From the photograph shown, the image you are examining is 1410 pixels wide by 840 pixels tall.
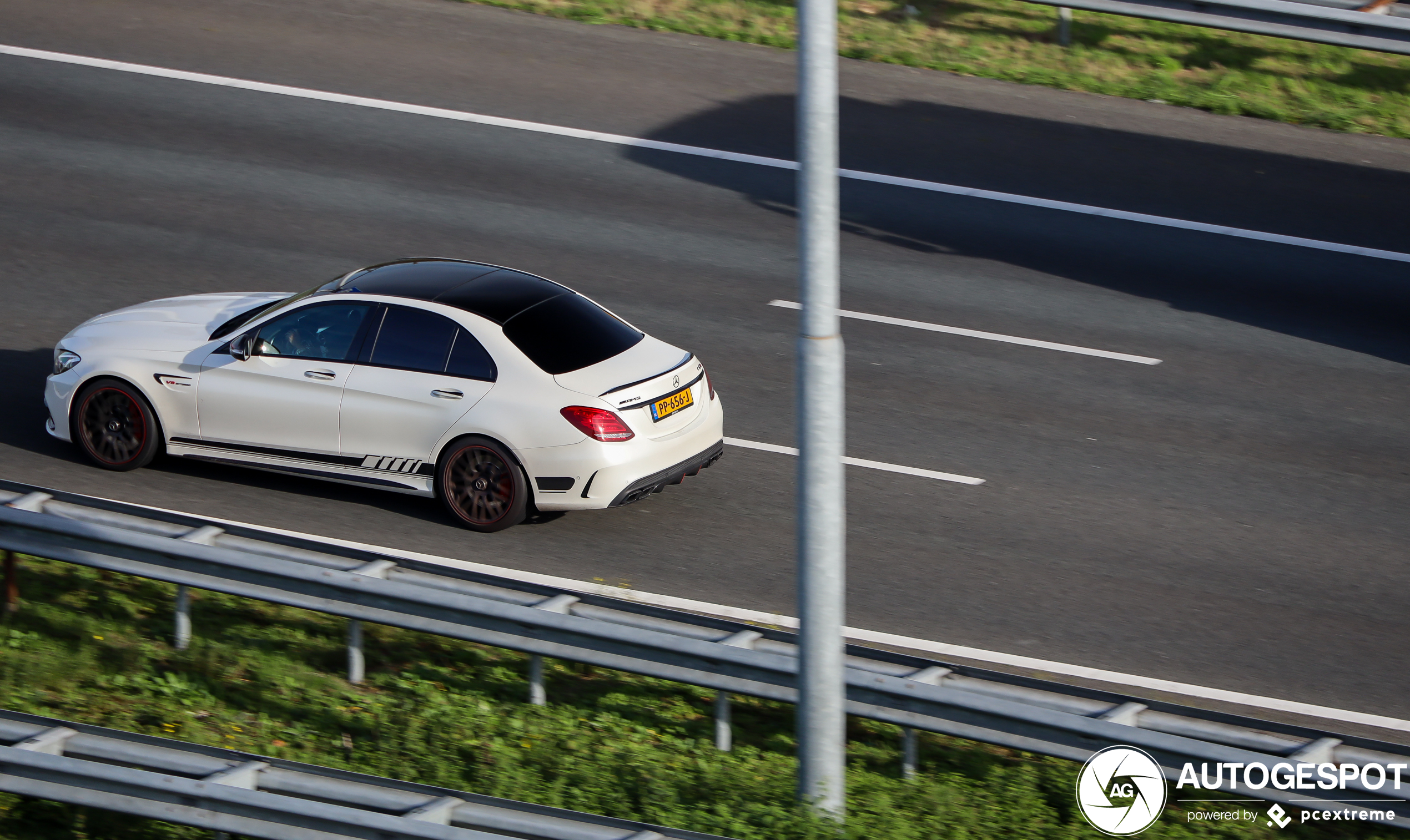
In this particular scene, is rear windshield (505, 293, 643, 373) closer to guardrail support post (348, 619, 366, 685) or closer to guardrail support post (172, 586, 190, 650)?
guardrail support post (348, 619, 366, 685)

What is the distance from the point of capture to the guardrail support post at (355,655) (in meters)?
7.93

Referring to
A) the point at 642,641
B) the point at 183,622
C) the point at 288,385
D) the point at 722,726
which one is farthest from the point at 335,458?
the point at 722,726

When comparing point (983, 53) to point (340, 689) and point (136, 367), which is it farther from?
point (340, 689)

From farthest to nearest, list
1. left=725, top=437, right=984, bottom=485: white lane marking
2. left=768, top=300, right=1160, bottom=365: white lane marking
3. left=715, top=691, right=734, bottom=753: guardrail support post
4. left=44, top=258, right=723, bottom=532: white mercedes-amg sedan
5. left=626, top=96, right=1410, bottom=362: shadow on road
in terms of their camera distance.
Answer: left=626, top=96, right=1410, bottom=362: shadow on road, left=768, top=300, right=1160, bottom=365: white lane marking, left=725, top=437, right=984, bottom=485: white lane marking, left=44, top=258, right=723, bottom=532: white mercedes-amg sedan, left=715, top=691, right=734, bottom=753: guardrail support post

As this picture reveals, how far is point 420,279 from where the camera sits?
10273 mm

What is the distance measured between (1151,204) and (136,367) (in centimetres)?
1026

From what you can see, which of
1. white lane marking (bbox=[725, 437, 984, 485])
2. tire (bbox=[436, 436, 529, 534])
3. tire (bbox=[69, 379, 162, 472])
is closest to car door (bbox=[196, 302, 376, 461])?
tire (bbox=[69, 379, 162, 472])

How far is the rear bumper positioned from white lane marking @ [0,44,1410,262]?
6.68 meters

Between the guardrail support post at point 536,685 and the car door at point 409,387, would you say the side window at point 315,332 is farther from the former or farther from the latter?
the guardrail support post at point 536,685

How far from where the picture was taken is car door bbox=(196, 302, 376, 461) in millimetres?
9938

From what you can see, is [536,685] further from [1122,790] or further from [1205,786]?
[1205,786]

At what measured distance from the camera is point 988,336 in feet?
42.5

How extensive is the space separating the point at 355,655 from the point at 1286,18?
1386 cm

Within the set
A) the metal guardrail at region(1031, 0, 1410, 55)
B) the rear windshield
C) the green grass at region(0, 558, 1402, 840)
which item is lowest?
the green grass at region(0, 558, 1402, 840)
